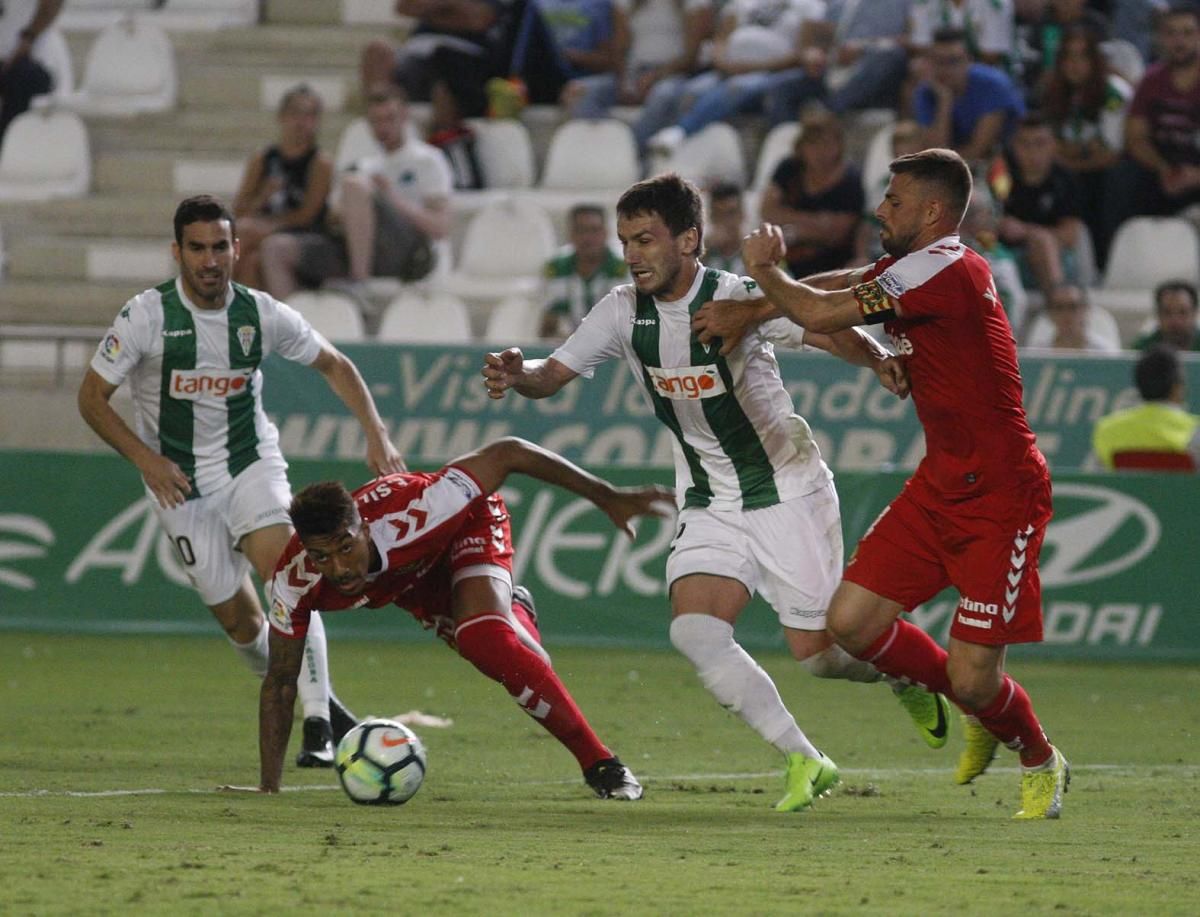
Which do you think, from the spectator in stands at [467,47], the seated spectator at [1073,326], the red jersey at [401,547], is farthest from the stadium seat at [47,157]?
the red jersey at [401,547]

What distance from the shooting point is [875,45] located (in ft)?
51.9

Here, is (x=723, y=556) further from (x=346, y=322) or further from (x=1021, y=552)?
(x=346, y=322)

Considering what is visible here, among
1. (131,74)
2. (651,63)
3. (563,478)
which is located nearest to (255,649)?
(563,478)

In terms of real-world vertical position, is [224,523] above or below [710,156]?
below

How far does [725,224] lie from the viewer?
14008 millimetres

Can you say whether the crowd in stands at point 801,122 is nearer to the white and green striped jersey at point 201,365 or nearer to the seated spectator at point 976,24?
the seated spectator at point 976,24

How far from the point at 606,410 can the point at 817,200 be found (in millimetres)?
2372

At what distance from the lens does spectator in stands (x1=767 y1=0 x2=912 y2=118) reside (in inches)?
624

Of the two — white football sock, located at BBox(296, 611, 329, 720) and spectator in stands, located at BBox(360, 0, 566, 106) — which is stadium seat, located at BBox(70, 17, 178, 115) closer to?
spectator in stands, located at BBox(360, 0, 566, 106)

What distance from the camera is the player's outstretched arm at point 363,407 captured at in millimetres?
8312

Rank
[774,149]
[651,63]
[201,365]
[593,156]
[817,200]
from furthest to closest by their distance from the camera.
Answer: [651,63] → [593,156] → [774,149] → [817,200] → [201,365]

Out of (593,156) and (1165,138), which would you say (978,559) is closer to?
(1165,138)

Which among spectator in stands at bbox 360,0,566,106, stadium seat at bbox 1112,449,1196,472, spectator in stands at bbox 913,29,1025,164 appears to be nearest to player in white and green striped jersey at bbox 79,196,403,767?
stadium seat at bbox 1112,449,1196,472

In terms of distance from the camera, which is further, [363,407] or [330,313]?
[330,313]
